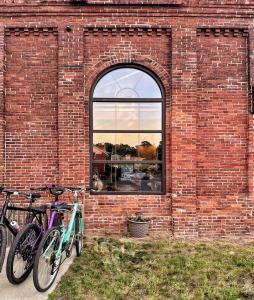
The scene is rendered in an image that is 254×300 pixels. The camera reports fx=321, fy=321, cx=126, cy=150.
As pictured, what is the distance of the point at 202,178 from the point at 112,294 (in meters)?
3.76

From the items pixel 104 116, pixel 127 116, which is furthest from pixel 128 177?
pixel 104 116

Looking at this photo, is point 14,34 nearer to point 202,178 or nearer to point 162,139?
point 162,139

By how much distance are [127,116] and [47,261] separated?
397 cm

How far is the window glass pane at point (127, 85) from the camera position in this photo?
732 cm

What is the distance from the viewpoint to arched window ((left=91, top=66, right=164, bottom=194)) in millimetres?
7312

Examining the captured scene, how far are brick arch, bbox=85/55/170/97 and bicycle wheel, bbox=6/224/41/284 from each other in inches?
145

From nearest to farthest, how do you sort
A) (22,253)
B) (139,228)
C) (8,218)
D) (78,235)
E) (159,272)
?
(22,253)
(8,218)
(159,272)
(78,235)
(139,228)

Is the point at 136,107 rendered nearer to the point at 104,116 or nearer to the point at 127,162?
→ the point at 104,116

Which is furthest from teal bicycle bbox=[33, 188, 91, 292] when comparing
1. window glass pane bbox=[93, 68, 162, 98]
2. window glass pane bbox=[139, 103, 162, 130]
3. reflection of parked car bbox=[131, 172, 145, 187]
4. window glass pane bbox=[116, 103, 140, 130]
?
window glass pane bbox=[93, 68, 162, 98]

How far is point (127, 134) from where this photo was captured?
7.34 m

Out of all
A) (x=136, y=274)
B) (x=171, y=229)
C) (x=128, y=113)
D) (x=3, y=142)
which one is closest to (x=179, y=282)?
(x=136, y=274)

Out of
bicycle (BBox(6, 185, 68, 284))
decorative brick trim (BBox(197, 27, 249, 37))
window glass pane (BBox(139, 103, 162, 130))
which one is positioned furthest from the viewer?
window glass pane (BBox(139, 103, 162, 130))

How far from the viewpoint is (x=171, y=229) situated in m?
7.12

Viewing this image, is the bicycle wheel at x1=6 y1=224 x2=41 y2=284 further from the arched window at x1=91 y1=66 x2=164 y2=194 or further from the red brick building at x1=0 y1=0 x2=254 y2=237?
the arched window at x1=91 y1=66 x2=164 y2=194
